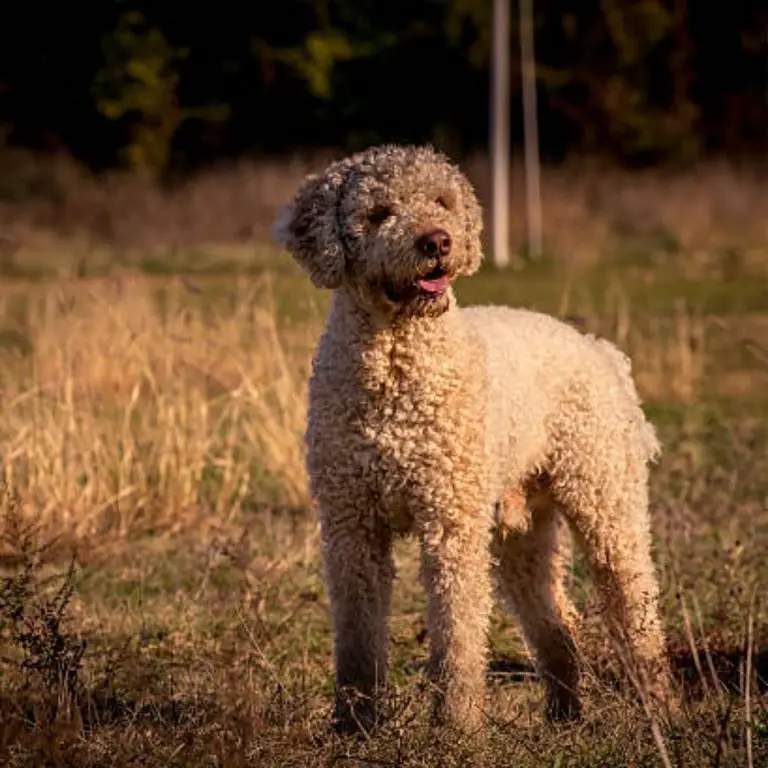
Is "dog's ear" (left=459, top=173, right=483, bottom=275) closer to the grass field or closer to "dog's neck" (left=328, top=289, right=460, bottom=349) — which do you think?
"dog's neck" (left=328, top=289, right=460, bottom=349)

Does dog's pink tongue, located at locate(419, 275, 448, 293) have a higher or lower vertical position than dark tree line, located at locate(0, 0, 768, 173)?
lower

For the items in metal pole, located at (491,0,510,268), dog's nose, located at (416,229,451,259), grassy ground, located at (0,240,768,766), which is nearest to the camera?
grassy ground, located at (0,240,768,766)

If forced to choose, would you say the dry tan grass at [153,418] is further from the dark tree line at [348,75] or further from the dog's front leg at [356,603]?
the dark tree line at [348,75]

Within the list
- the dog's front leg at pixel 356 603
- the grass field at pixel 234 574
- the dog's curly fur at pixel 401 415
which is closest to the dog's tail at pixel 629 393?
the grass field at pixel 234 574

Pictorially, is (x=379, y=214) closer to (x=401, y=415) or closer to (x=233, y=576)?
(x=401, y=415)

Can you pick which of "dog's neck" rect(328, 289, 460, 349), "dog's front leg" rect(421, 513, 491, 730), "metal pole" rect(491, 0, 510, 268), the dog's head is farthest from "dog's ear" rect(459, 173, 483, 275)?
"metal pole" rect(491, 0, 510, 268)

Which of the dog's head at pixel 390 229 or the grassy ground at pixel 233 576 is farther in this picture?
the dog's head at pixel 390 229

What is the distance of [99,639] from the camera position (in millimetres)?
7340

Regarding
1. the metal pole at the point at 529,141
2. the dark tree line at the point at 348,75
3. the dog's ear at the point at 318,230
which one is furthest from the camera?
the dark tree line at the point at 348,75

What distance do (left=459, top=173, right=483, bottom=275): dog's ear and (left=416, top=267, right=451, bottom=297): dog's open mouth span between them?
120 millimetres

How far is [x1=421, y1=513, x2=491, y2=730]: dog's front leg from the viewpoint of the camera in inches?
230

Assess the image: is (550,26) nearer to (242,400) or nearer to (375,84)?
(375,84)

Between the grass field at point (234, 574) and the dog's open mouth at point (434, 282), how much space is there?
0.93 meters

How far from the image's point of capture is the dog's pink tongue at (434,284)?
578 cm
